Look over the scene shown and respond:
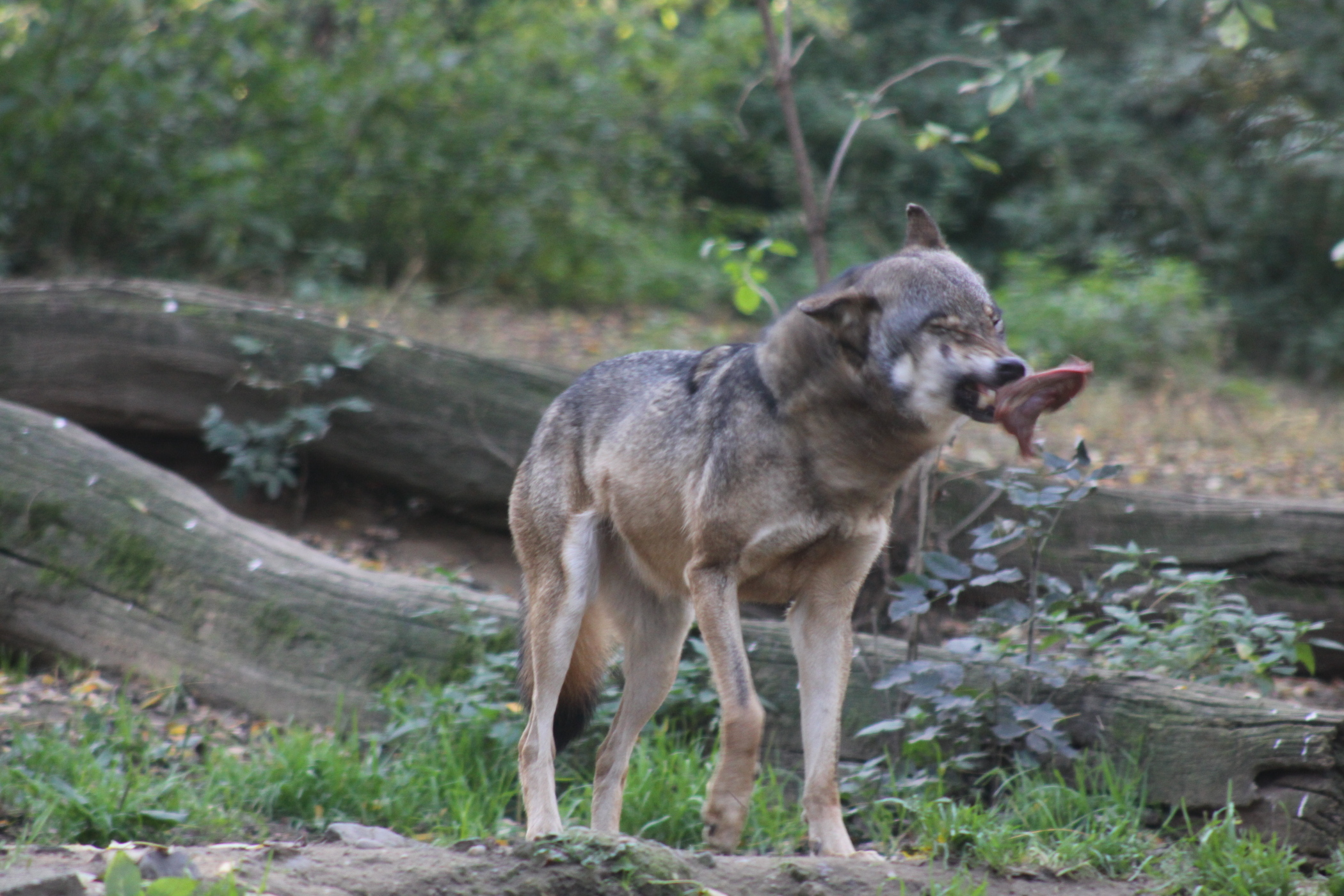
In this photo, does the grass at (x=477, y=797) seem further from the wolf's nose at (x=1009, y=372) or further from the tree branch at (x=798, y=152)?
the tree branch at (x=798, y=152)

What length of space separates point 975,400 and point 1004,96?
2440 mm

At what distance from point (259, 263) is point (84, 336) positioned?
4158 mm

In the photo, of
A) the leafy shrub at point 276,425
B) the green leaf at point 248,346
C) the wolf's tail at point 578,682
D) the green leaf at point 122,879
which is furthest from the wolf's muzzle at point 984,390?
the green leaf at point 248,346

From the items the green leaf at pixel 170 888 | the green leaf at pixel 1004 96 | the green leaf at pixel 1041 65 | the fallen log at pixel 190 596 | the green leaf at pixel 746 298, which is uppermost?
the green leaf at pixel 1041 65

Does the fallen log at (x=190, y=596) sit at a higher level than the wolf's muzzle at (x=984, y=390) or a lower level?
lower

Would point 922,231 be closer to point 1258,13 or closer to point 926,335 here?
point 926,335

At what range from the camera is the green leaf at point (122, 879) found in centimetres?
250

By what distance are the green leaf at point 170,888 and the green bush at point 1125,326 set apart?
9939 millimetres

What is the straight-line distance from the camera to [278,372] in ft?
24.2

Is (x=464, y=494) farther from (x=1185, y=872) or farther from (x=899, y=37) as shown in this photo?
(x=899, y=37)

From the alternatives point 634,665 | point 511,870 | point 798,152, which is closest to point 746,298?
point 798,152

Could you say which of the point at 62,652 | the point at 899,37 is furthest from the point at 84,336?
the point at 899,37

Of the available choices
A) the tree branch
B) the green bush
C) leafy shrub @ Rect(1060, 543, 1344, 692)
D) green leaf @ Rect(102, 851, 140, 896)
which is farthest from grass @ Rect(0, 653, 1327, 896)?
the green bush

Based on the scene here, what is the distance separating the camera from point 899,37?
632 inches
